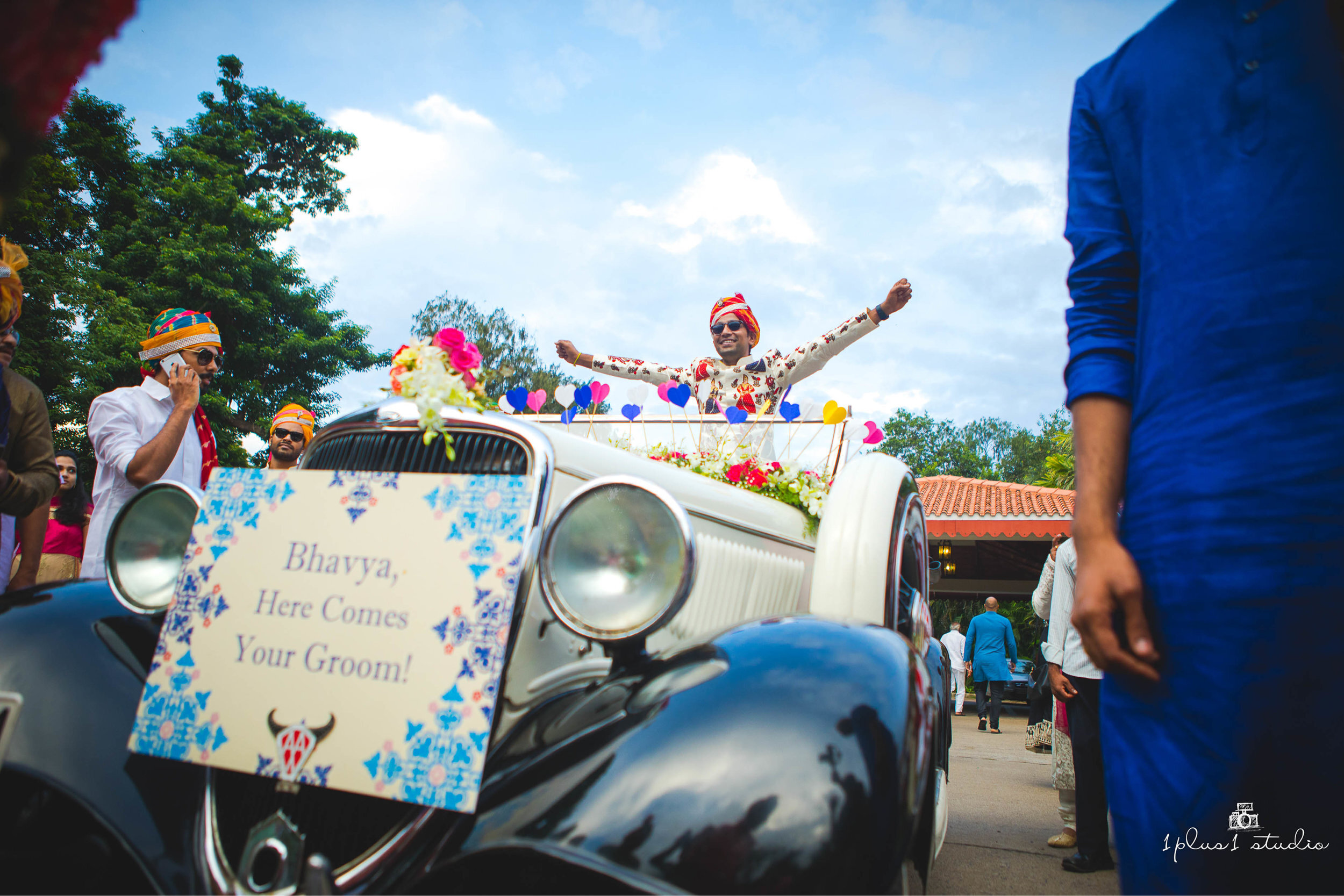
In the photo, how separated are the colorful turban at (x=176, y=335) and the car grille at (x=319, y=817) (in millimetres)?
2480

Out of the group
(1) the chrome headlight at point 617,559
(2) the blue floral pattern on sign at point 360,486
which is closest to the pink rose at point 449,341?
(2) the blue floral pattern on sign at point 360,486

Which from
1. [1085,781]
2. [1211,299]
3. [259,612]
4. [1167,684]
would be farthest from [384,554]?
[1085,781]

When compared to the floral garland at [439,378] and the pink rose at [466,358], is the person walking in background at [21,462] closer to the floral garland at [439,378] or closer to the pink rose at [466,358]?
the floral garland at [439,378]

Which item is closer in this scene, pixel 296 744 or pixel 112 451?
pixel 296 744

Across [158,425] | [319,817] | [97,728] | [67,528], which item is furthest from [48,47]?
[67,528]

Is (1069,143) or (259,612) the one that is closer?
(1069,143)

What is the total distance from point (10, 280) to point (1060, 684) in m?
4.78

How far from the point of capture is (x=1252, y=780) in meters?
0.86

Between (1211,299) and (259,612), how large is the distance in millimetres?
1894

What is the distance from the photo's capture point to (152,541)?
2004 mm

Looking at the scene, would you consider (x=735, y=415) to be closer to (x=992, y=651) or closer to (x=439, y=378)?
(x=439, y=378)

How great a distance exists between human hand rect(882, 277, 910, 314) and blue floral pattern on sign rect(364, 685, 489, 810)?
124 inches

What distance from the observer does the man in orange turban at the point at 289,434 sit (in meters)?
4.14

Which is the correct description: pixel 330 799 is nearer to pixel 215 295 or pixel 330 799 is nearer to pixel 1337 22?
pixel 1337 22
